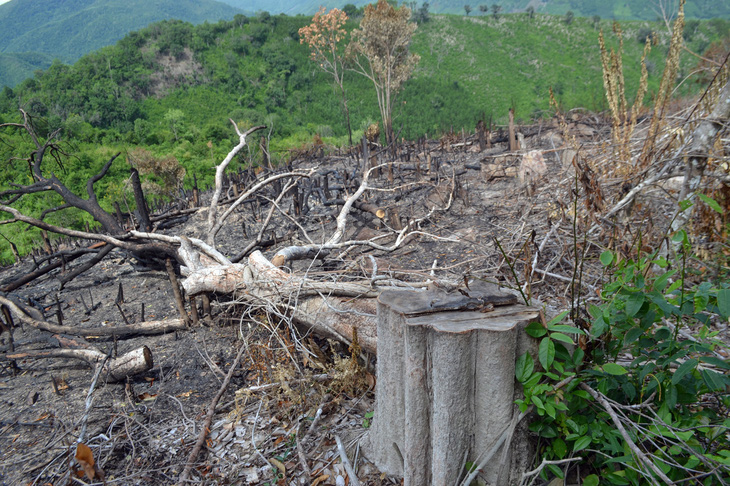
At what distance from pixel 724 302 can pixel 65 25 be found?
94511mm

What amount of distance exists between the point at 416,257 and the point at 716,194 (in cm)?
292

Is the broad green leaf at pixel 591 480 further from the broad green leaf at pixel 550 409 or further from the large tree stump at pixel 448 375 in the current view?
the broad green leaf at pixel 550 409

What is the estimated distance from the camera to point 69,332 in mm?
3654

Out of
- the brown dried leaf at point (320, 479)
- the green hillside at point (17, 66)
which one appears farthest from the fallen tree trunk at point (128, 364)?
the green hillside at point (17, 66)

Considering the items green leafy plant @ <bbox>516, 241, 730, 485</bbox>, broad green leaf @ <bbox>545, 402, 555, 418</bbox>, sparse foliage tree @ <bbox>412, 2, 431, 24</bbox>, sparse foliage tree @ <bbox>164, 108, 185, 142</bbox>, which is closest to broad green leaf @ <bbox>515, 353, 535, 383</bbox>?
green leafy plant @ <bbox>516, 241, 730, 485</bbox>

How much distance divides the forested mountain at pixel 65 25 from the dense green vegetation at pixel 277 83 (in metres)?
21.7

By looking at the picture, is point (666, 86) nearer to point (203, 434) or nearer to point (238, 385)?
point (238, 385)

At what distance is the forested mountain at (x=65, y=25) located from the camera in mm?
61094

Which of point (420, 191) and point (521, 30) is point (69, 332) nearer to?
point (420, 191)

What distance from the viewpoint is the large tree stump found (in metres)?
1.46

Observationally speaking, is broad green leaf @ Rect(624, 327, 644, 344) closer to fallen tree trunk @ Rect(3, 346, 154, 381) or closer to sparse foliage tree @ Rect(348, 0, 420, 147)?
fallen tree trunk @ Rect(3, 346, 154, 381)

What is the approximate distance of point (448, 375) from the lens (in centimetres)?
148

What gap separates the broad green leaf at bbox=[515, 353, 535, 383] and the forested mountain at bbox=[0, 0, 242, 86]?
61.3m

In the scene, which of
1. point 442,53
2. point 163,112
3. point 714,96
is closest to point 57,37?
point 163,112
